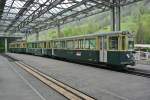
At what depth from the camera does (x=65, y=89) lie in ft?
41.1

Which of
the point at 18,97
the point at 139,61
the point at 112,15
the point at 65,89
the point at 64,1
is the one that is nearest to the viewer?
the point at 18,97

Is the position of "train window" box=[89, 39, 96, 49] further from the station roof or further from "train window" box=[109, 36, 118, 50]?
the station roof

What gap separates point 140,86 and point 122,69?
791 centimetres

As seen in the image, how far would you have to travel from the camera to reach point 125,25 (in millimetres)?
91500

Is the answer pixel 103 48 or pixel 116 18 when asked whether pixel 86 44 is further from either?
pixel 116 18

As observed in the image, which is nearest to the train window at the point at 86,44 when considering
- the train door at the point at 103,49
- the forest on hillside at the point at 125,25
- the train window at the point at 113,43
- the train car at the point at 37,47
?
the train door at the point at 103,49

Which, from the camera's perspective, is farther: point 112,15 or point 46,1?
point 46,1

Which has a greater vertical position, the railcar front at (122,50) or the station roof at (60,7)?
the station roof at (60,7)

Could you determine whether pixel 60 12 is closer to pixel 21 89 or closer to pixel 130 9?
pixel 21 89

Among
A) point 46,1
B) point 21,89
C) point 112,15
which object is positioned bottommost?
point 21,89

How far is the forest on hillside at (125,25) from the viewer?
275 feet

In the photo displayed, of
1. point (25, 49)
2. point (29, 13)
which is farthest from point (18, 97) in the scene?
point (25, 49)

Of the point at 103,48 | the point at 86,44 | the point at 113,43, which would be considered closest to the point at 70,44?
the point at 86,44

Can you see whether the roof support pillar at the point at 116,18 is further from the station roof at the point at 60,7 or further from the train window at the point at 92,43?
the train window at the point at 92,43
